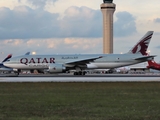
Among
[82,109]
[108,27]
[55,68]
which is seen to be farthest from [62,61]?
[108,27]

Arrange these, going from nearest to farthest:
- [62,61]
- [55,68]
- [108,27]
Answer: [55,68] < [62,61] < [108,27]

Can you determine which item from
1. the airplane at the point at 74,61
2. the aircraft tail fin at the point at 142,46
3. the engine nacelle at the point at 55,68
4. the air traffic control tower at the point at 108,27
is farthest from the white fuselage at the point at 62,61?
the air traffic control tower at the point at 108,27

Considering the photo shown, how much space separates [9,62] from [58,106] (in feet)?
143

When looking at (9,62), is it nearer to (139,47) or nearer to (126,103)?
(139,47)

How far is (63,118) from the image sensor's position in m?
13.3

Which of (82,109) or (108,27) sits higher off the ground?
(108,27)

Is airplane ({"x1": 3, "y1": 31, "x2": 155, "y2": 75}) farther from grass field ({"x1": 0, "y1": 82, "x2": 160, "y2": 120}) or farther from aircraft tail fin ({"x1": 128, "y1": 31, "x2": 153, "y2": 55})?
grass field ({"x1": 0, "y1": 82, "x2": 160, "y2": 120})

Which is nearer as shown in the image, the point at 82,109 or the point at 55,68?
the point at 82,109

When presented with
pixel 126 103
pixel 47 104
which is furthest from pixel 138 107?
pixel 47 104

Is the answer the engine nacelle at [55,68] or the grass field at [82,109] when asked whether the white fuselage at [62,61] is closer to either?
the engine nacelle at [55,68]

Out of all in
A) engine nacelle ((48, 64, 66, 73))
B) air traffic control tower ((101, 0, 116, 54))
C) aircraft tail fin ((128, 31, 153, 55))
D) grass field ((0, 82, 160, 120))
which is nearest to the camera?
grass field ((0, 82, 160, 120))

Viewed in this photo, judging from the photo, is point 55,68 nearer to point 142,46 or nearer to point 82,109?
point 142,46

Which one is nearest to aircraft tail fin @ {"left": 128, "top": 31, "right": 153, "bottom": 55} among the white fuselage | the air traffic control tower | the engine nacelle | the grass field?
the white fuselage

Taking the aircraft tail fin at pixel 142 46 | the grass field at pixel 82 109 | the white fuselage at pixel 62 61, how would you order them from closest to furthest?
the grass field at pixel 82 109 → the white fuselage at pixel 62 61 → the aircraft tail fin at pixel 142 46
